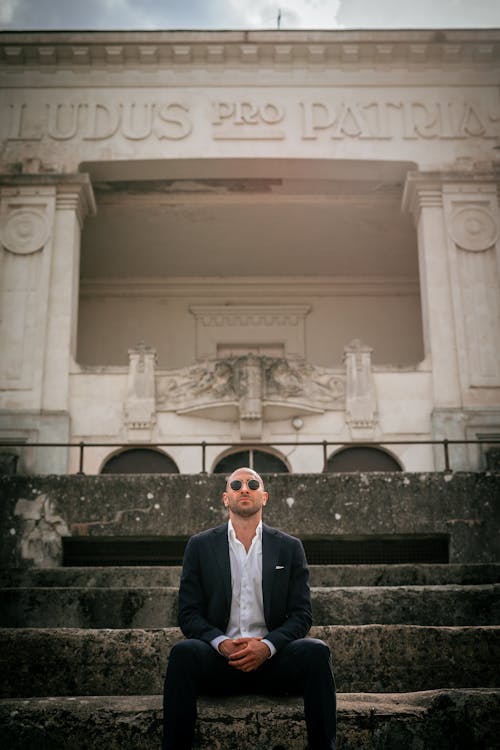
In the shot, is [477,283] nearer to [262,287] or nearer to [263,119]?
[263,119]

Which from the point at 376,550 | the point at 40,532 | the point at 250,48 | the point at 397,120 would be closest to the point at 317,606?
the point at 376,550

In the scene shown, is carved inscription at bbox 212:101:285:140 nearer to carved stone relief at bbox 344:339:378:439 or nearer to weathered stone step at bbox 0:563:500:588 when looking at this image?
carved stone relief at bbox 344:339:378:439

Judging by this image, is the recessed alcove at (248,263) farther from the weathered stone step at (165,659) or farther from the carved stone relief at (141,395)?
the weathered stone step at (165,659)

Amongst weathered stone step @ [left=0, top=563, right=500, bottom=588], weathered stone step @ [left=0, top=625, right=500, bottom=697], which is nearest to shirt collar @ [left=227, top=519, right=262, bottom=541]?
weathered stone step @ [left=0, top=625, right=500, bottom=697]

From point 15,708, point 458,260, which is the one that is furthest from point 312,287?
point 15,708

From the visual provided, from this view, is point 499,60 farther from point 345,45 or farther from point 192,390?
point 192,390

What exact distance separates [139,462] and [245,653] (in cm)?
1257

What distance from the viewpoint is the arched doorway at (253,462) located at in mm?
16766

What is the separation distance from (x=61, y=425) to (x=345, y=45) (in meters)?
11.1

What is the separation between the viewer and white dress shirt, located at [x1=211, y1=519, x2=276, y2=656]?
4.70 metres

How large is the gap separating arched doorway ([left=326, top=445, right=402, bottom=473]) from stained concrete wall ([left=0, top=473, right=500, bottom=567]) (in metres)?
6.56

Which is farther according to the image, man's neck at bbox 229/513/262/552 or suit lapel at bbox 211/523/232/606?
man's neck at bbox 229/513/262/552

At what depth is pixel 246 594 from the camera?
15.6ft

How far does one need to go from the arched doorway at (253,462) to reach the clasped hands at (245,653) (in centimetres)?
1216
